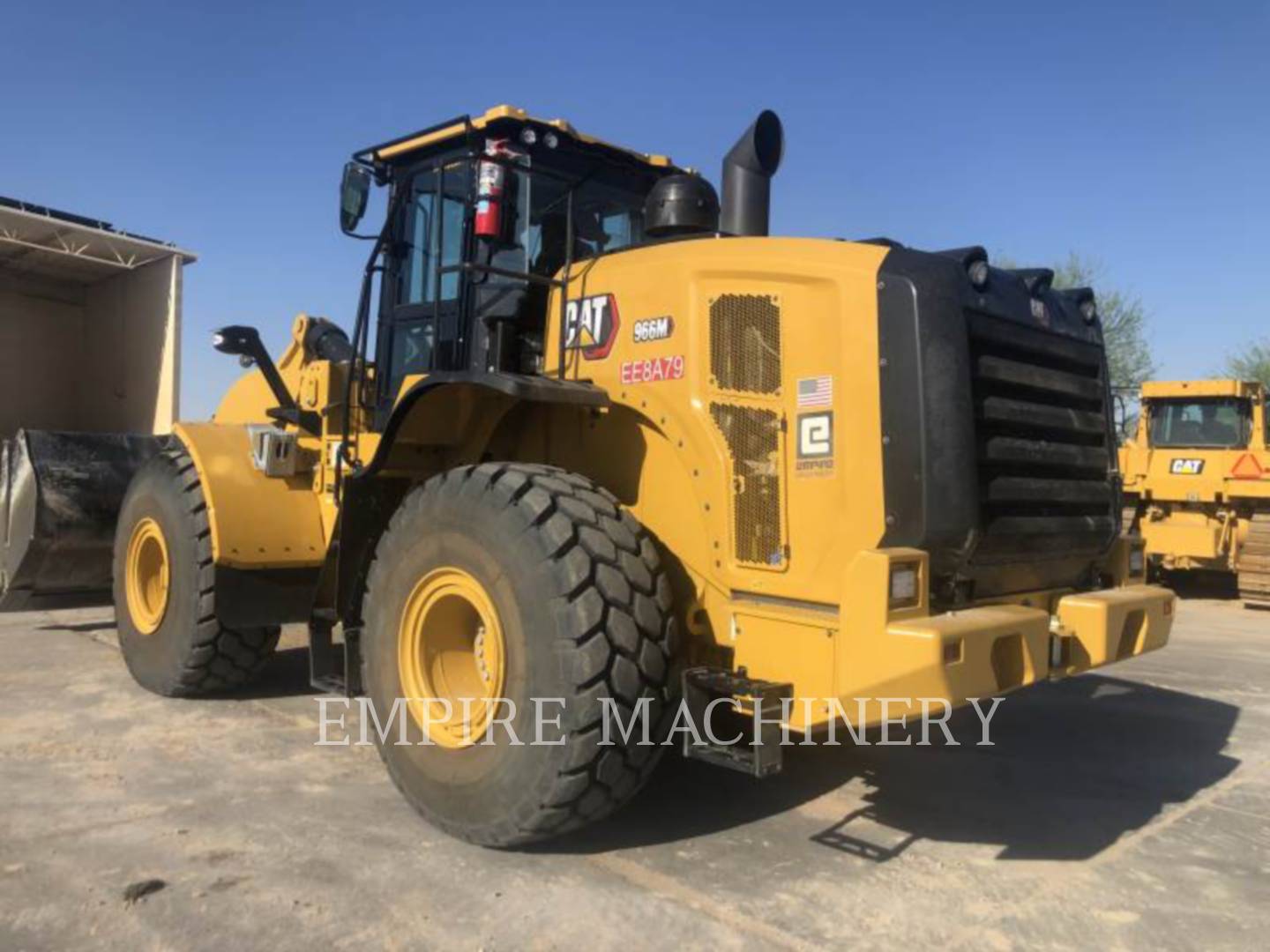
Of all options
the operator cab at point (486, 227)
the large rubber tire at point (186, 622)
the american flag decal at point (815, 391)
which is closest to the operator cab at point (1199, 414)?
the operator cab at point (486, 227)

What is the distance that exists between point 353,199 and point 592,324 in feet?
6.12

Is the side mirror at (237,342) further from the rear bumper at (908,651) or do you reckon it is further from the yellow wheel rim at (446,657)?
the rear bumper at (908,651)

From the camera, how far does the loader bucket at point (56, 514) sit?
752 cm

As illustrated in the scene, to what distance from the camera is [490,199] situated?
4668 millimetres

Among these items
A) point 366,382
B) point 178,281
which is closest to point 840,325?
point 366,382

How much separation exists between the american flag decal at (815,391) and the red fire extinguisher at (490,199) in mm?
1708

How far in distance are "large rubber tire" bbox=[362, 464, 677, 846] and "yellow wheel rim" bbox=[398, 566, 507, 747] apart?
0.08 m

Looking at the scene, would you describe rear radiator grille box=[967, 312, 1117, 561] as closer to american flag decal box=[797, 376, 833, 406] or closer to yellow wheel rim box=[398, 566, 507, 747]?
american flag decal box=[797, 376, 833, 406]

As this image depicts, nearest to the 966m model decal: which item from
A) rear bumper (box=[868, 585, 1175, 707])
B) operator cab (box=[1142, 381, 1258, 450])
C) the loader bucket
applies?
rear bumper (box=[868, 585, 1175, 707])

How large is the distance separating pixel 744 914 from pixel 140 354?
11956 mm

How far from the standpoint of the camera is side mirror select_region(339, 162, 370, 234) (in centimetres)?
549

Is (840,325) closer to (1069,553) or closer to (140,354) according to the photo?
(1069,553)

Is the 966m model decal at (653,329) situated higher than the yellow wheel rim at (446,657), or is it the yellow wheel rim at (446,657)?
the 966m model decal at (653,329)

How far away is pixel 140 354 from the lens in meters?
13.0
